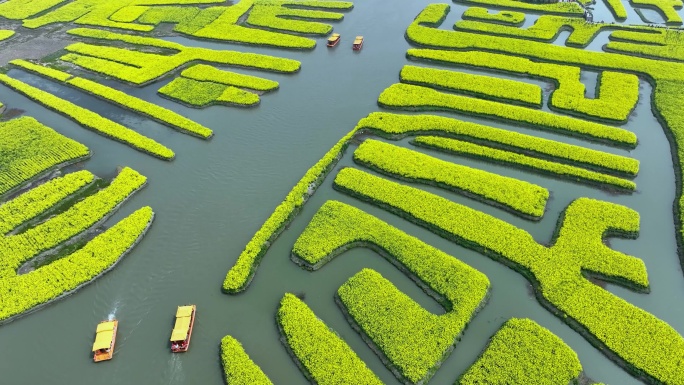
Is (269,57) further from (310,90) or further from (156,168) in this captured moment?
(156,168)

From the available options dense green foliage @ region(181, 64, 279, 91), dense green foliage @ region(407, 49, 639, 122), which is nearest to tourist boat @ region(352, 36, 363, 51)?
dense green foliage @ region(407, 49, 639, 122)

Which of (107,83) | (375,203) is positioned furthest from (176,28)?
(375,203)

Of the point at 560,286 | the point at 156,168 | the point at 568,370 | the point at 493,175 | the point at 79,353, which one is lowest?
the point at 79,353

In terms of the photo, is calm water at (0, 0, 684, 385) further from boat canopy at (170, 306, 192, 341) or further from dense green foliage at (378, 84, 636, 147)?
dense green foliage at (378, 84, 636, 147)

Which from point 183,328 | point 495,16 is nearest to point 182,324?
point 183,328

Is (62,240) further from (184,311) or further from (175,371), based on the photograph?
A: (175,371)

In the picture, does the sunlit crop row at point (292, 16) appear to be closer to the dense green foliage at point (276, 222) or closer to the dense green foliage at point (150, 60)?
the dense green foliage at point (150, 60)
